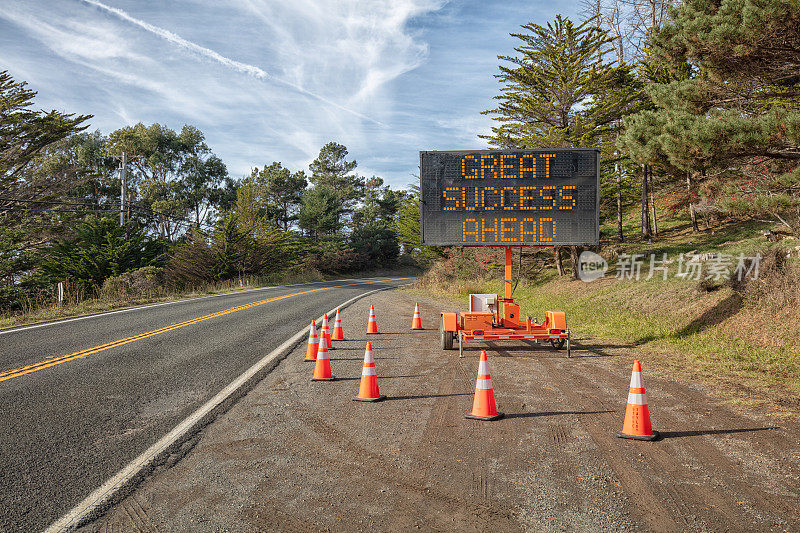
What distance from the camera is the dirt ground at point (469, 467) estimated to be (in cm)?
320

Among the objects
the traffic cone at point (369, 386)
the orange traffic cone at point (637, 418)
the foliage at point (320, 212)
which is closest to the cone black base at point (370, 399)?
the traffic cone at point (369, 386)

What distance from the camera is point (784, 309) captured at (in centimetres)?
903

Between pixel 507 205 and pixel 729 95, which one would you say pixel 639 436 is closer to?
pixel 507 205

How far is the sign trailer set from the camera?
936cm

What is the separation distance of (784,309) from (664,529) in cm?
820

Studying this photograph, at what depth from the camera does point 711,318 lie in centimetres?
1019

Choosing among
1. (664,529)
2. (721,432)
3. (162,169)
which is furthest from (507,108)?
(162,169)

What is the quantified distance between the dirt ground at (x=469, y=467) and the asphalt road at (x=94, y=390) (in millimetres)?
561

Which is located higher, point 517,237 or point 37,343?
point 517,237

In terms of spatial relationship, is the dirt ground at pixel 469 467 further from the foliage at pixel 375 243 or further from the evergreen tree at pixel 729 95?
the foliage at pixel 375 243

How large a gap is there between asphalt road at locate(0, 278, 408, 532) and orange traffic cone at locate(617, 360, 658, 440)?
463 centimetres

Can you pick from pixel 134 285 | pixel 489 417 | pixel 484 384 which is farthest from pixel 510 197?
pixel 134 285

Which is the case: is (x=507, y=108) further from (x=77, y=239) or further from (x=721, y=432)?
(x=77, y=239)

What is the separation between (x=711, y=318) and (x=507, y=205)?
5.11 m
